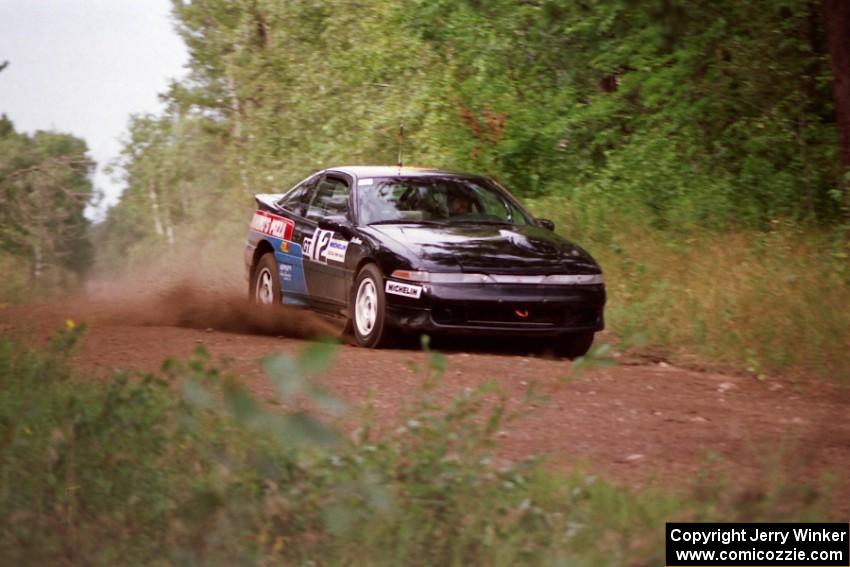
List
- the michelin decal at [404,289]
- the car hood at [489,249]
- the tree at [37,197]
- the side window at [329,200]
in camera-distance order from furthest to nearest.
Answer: the tree at [37,197]
the side window at [329,200]
the car hood at [489,249]
the michelin decal at [404,289]

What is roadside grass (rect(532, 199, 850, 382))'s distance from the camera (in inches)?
433

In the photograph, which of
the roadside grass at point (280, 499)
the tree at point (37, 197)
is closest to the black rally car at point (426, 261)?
the tree at point (37, 197)

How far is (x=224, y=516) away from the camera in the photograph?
4273mm

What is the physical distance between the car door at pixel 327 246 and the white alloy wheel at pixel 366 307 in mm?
355

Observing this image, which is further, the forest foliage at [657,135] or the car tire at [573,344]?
the forest foliage at [657,135]

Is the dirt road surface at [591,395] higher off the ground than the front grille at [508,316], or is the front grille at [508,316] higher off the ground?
the front grille at [508,316]

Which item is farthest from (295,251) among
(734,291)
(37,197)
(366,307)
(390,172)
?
(37,197)

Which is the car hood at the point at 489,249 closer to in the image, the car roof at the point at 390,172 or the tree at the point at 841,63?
the car roof at the point at 390,172

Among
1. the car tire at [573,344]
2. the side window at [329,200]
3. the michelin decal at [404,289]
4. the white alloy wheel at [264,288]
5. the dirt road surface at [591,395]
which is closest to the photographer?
the dirt road surface at [591,395]

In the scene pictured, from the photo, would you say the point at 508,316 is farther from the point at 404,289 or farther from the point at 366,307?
the point at 366,307

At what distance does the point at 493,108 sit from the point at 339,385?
37.9 feet

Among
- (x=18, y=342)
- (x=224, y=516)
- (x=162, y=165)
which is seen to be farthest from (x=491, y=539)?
(x=162, y=165)

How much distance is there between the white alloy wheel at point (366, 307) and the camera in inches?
441

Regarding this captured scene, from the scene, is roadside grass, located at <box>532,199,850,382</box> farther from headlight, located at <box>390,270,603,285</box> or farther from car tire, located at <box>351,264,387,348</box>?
car tire, located at <box>351,264,387,348</box>
